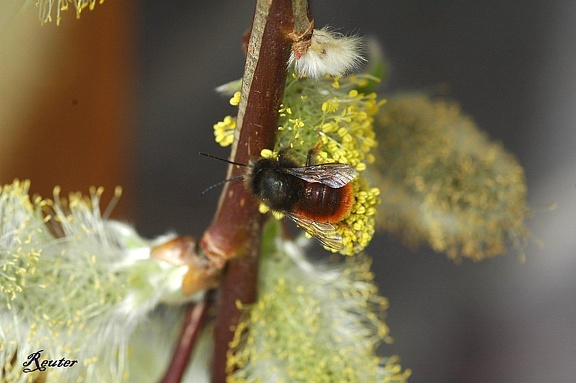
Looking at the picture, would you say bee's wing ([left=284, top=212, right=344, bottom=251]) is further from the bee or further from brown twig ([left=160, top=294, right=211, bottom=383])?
brown twig ([left=160, top=294, right=211, bottom=383])

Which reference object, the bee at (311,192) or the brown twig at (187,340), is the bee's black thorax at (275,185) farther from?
the brown twig at (187,340)

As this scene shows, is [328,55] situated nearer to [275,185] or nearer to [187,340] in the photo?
[275,185]

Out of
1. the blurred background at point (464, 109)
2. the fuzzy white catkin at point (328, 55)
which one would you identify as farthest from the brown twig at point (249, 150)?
the blurred background at point (464, 109)

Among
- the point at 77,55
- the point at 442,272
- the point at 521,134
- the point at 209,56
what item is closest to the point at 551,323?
the point at 442,272

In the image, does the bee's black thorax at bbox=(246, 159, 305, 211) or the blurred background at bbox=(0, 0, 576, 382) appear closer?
the bee's black thorax at bbox=(246, 159, 305, 211)

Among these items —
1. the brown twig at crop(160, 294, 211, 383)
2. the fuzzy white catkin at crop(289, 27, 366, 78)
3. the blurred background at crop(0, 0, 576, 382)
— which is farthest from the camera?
the blurred background at crop(0, 0, 576, 382)

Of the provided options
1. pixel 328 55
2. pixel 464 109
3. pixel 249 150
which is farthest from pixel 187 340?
pixel 464 109

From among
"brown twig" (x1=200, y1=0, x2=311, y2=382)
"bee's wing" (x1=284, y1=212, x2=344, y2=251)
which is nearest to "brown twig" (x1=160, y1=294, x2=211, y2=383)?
"brown twig" (x1=200, y1=0, x2=311, y2=382)
